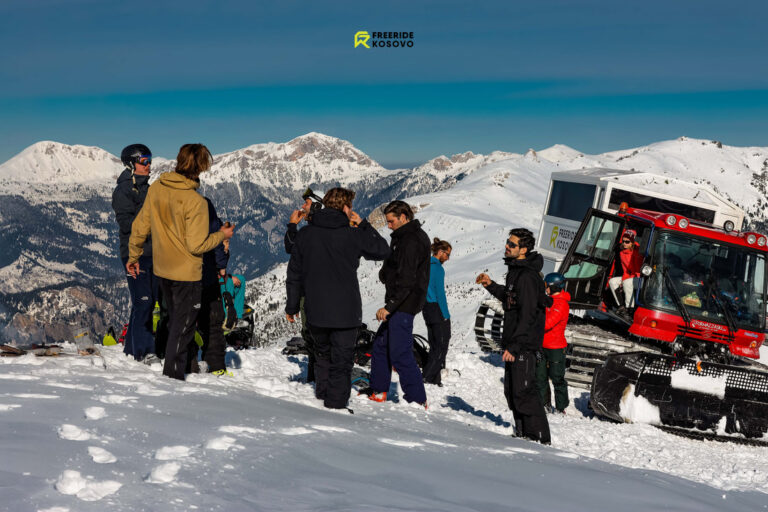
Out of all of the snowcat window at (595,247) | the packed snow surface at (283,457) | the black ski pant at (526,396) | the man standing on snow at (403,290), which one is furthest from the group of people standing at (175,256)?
the snowcat window at (595,247)

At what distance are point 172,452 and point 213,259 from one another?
369cm

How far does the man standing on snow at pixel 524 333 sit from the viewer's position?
Result: 612cm

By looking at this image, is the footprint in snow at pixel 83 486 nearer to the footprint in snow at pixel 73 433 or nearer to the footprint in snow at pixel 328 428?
the footprint in snow at pixel 73 433

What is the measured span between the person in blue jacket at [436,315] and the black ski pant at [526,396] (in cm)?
276

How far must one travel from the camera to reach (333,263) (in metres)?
5.95

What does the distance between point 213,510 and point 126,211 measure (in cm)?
511

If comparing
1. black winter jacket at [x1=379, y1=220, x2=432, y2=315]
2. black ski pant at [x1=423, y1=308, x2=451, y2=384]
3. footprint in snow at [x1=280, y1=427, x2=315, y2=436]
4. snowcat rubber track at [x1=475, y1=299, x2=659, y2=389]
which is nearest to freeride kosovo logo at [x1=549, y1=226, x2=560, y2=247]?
snowcat rubber track at [x1=475, y1=299, x2=659, y2=389]

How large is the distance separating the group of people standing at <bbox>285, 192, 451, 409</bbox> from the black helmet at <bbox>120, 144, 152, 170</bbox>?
226 centimetres

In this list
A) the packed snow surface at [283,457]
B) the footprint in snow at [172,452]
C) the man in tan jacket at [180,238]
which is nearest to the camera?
the packed snow surface at [283,457]

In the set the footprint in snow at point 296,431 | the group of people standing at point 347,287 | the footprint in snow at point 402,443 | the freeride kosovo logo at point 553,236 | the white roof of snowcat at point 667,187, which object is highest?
the white roof of snowcat at point 667,187

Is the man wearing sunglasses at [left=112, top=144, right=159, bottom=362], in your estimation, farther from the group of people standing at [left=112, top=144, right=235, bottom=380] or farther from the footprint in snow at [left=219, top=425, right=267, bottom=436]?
the footprint in snow at [left=219, top=425, right=267, bottom=436]

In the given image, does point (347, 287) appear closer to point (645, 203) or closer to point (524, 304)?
point (524, 304)

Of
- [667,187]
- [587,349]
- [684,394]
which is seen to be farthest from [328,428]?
[667,187]

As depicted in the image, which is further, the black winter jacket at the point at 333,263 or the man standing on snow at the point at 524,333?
the man standing on snow at the point at 524,333
